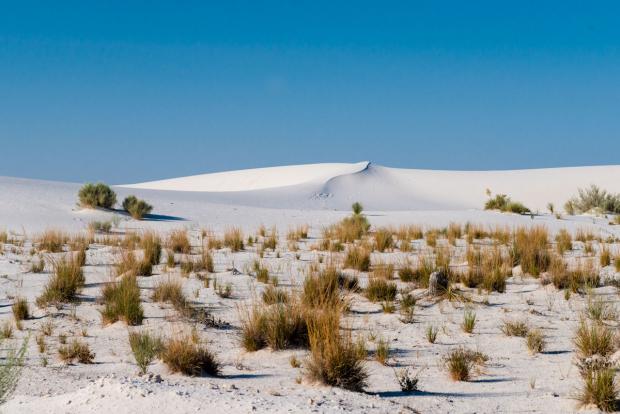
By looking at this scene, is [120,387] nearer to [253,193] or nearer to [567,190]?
[253,193]

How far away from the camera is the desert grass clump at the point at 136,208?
2230cm

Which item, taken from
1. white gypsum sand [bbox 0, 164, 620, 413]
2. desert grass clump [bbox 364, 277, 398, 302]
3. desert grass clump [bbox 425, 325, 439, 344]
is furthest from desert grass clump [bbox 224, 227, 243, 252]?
desert grass clump [bbox 425, 325, 439, 344]

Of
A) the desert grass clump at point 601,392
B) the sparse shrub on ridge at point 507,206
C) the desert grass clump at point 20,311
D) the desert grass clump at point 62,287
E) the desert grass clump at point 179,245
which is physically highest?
the sparse shrub on ridge at point 507,206

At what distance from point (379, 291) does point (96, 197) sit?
54.9 ft

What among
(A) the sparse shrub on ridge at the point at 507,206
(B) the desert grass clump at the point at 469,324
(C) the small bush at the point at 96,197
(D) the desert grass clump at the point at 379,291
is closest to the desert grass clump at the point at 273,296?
(D) the desert grass clump at the point at 379,291

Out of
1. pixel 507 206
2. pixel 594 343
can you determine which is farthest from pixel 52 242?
pixel 507 206

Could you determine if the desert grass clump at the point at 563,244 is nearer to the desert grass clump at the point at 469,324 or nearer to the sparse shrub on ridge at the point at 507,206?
the desert grass clump at the point at 469,324

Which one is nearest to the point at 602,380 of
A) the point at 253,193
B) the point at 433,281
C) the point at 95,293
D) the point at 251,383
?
the point at 251,383

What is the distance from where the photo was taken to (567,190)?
173 feet

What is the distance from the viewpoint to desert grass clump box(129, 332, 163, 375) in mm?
5504

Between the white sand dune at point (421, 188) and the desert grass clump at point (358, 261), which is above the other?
the white sand dune at point (421, 188)

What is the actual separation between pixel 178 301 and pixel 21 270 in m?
4.24

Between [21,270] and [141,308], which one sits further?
[21,270]

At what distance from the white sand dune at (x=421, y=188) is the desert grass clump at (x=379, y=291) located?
2765 centimetres
